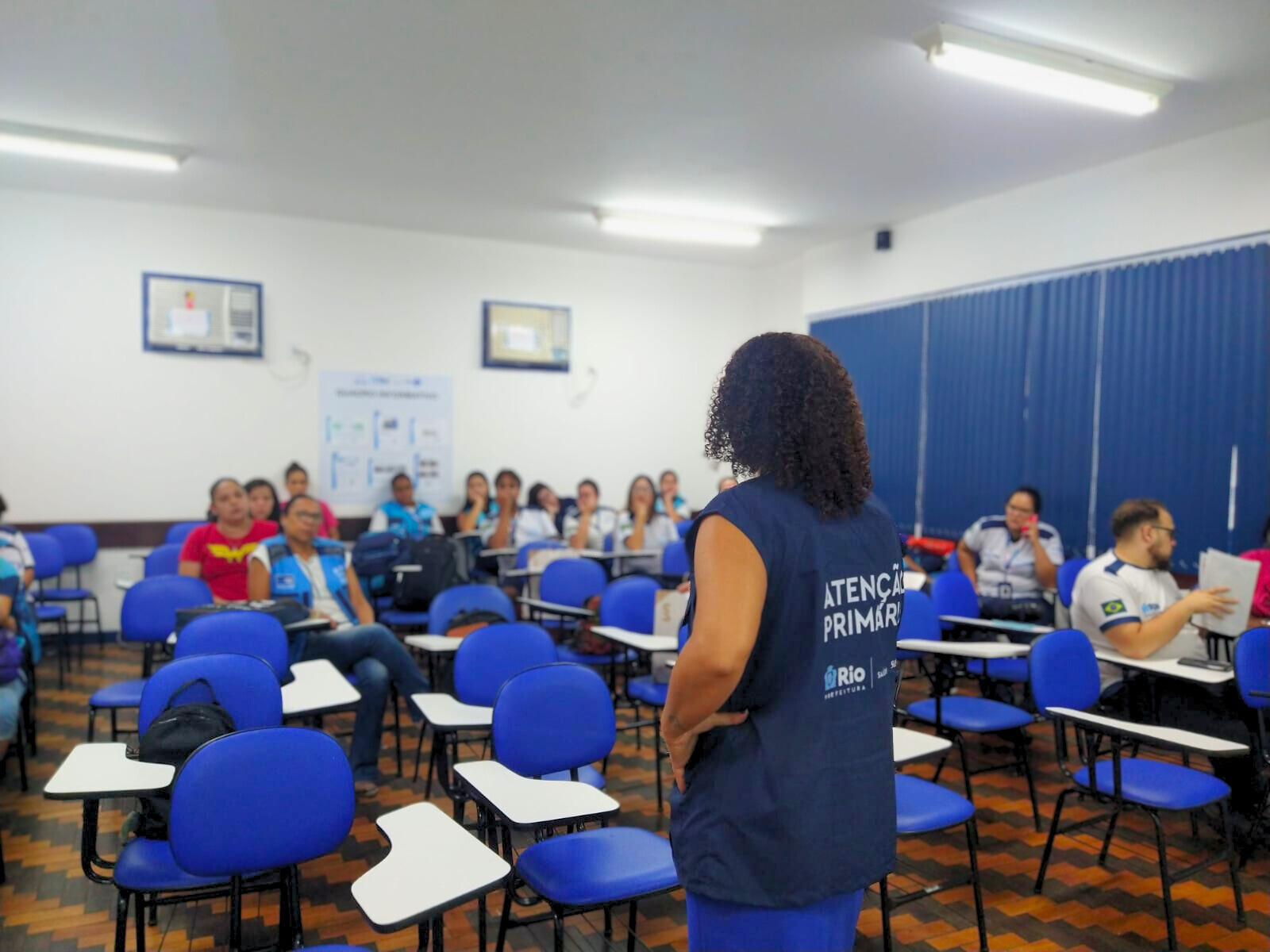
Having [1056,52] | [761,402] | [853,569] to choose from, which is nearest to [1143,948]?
[853,569]

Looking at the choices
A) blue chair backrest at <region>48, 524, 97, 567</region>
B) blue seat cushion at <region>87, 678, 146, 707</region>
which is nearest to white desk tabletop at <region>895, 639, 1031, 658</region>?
blue seat cushion at <region>87, 678, 146, 707</region>

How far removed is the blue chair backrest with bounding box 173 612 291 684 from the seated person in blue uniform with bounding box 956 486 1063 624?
12.6 feet

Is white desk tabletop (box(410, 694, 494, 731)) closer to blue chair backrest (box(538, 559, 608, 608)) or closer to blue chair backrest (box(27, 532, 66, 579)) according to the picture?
blue chair backrest (box(538, 559, 608, 608))

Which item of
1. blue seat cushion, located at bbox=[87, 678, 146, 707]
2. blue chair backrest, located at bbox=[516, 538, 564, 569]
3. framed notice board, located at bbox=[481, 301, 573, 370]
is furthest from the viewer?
framed notice board, located at bbox=[481, 301, 573, 370]

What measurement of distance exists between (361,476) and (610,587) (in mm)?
3668

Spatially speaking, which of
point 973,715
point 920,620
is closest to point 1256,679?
point 973,715

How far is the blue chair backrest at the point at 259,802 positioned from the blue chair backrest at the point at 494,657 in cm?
107

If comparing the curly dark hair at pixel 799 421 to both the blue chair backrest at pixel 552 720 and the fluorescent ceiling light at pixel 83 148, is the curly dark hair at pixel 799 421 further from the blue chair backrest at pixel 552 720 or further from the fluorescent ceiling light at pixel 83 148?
the fluorescent ceiling light at pixel 83 148

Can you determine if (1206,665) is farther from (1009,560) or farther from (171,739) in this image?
(171,739)

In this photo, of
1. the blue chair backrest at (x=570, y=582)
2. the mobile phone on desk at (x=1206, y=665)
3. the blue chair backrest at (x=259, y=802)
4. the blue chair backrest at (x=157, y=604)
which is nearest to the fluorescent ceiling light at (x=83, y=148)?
the blue chair backrest at (x=157, y=604)

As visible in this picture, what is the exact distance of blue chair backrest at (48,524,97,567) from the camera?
638 centimetres

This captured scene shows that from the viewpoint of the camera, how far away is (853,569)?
145 cm

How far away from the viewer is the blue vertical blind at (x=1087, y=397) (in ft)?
16.1

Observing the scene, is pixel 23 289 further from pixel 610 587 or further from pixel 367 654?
pixel 610 587
